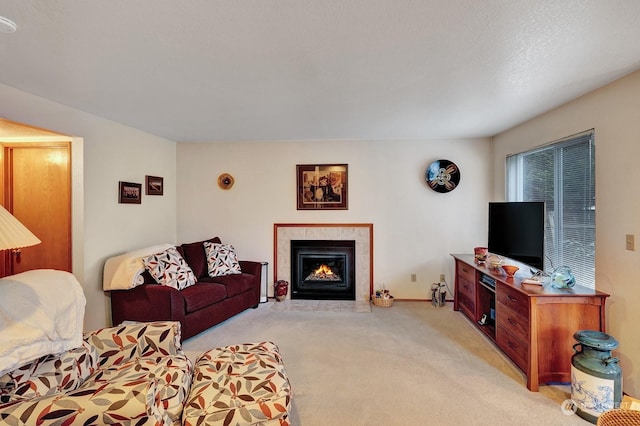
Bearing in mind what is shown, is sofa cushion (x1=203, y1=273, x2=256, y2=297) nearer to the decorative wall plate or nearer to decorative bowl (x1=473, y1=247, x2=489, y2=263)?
the decorative wall plate

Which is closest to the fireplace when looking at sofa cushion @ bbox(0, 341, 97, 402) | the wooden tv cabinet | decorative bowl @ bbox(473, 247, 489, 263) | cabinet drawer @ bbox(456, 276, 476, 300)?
cabinet drawer @ bbox(456, 276, 476, 300)

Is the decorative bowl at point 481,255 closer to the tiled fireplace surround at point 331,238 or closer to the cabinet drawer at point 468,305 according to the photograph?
the cabinet drawer at point 468,305

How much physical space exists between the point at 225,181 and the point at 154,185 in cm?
97

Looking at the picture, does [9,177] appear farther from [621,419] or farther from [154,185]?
[621,419]

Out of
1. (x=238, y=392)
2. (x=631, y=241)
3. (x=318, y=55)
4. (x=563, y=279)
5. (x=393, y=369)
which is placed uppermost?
(x=318, y=55)

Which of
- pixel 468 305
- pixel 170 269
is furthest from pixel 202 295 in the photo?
pixel 468 305

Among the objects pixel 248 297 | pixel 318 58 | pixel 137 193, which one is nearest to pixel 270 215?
pixel 248 297

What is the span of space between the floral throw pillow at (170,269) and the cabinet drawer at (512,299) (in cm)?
329

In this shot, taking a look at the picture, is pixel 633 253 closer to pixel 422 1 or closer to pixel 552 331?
pixel 552 331

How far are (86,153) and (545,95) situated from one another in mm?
4412

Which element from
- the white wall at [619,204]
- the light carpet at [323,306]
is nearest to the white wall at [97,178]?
the light carpet at [323,306]

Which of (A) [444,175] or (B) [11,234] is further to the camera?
(A) [444,175]

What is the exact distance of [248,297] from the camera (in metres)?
4.09

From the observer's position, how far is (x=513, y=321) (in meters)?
2.65
